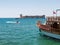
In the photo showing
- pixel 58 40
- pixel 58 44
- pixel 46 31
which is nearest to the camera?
pixel 58 44

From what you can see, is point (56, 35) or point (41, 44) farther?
point (56, 35)

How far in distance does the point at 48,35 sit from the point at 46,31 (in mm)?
848

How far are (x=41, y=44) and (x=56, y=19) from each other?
281 inches

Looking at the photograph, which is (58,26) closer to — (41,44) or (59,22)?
(59,22)

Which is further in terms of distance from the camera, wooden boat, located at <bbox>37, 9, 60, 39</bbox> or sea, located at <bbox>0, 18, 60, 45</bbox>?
wooden boat, located at <bbox>37, 9, 60, 39</bbox>

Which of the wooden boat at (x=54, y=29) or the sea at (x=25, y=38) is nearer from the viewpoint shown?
the sea at (x=25, y=38)

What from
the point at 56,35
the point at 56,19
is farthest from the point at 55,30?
the point at 56,19

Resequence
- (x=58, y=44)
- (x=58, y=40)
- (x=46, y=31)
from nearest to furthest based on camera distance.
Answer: (x=58, y=44), (x=58, y=40), (x=46, y=31)

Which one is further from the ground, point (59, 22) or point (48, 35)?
point (59, 22)

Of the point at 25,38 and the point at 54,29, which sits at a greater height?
the point at 54,29

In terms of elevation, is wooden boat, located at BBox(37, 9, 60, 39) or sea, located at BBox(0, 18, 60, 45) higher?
wooden boat, located at BBox(37, 9, 60, 39)

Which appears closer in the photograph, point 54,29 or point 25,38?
point 54,29

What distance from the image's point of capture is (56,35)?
29.4 m

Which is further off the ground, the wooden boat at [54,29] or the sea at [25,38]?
the wooden boat at [54,29]
